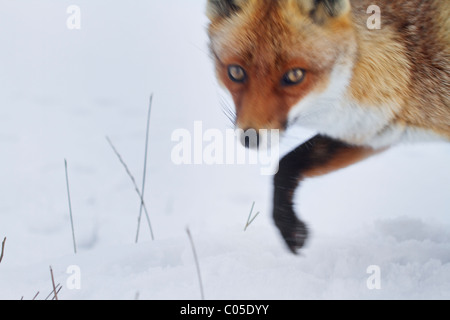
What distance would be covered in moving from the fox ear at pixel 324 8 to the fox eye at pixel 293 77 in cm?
19

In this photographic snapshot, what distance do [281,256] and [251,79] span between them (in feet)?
1.88

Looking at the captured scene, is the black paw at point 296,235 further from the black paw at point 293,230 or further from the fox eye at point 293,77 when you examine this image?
the fox eye at point 293,77

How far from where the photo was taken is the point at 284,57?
1600mm

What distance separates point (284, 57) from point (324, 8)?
0.71 feet

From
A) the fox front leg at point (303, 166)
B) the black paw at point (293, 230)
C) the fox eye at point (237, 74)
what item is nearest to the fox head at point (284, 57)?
the fox eye at point (237, 74)

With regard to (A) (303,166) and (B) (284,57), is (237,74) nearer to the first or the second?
(B) (284,57)

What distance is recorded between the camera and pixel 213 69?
5.98 feet

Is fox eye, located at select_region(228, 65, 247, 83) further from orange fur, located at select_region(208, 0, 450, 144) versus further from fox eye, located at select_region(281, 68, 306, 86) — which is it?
fox eye, located at select_region(281, 68, 306, 86)

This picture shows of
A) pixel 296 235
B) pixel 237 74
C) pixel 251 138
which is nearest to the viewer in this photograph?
pixel 251 138

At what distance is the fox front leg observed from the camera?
6.51 feet

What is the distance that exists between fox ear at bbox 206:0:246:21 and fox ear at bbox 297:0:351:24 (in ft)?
0.72

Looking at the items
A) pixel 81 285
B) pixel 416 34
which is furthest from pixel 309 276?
pixel 416 34

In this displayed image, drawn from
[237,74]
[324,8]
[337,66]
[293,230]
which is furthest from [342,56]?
[293,230]
